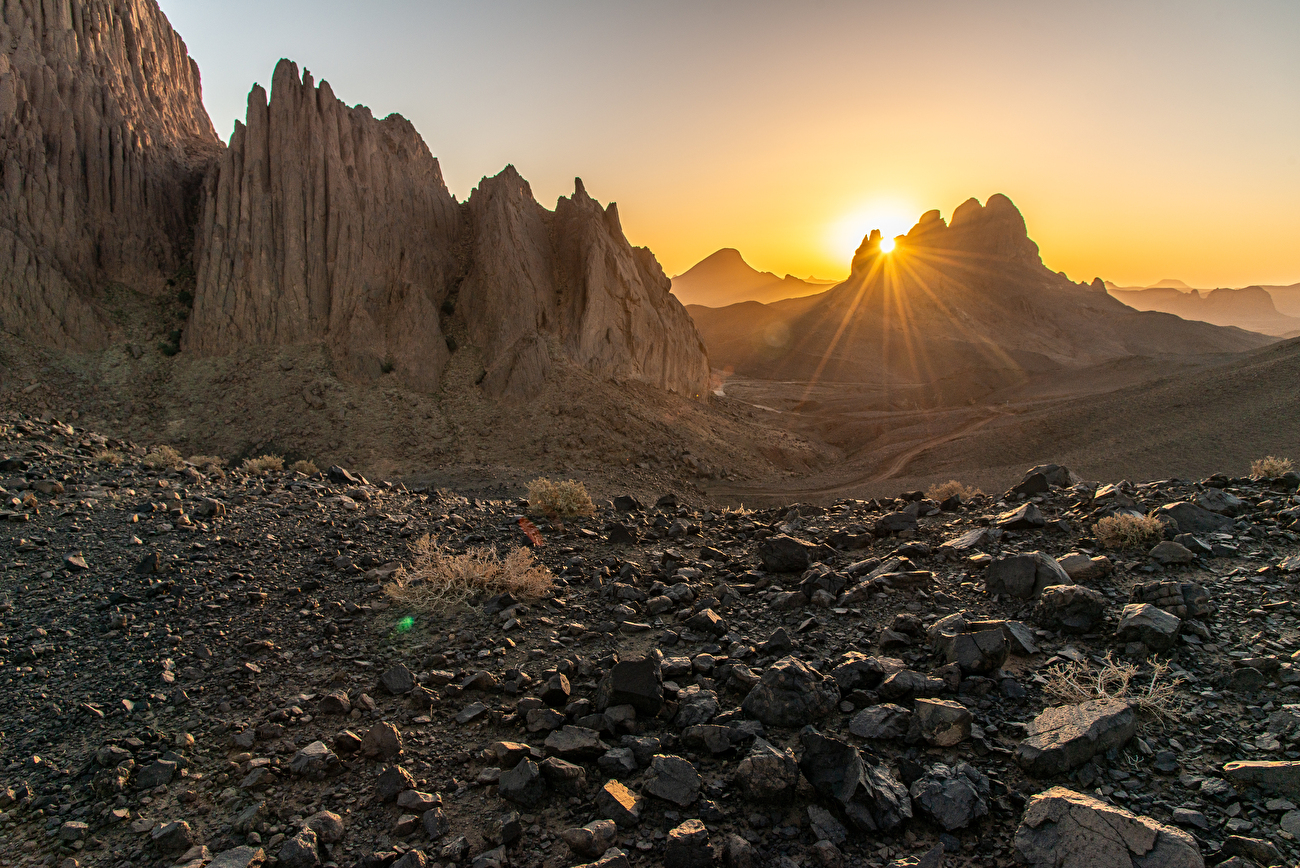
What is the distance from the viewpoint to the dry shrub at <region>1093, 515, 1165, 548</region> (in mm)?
6508

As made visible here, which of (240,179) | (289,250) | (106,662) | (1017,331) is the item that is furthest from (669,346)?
(1017,331)

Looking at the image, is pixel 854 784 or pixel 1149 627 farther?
pixel 1149 627

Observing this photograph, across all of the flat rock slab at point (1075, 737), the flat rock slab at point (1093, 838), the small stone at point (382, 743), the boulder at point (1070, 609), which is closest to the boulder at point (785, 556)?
the boulder at point (1070, 609)

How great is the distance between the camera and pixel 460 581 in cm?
694

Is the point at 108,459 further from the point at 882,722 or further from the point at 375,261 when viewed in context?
the point at 375,261

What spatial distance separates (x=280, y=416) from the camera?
2347 centimetres

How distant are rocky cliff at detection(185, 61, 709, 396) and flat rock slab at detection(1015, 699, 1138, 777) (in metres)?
24.8

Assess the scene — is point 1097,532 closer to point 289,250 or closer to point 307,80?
point 289,250

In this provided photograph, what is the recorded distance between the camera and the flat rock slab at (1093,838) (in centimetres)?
277

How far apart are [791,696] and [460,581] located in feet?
13.7

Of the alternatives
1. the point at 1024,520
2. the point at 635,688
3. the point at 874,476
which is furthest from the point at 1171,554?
the point at 874,476

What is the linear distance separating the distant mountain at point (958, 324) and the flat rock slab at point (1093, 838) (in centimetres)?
5354

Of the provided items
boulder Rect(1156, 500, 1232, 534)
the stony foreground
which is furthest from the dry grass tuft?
boulder Rect(1156, 500, 1232, 534)

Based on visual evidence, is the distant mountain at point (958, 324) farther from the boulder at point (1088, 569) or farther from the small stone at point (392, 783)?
the small stone at point (392, 783)
